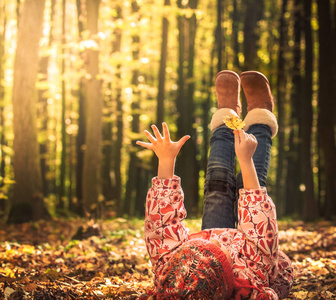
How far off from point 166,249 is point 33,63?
8138 millimetres

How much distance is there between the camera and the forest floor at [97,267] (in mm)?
3258

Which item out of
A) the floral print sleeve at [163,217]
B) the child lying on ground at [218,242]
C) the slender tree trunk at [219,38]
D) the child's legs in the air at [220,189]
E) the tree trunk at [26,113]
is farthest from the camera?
the slender tree trunk at [219,38]

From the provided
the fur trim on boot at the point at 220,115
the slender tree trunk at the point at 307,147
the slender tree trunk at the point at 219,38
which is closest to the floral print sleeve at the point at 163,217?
the fur trim on boot at the point at 220,115

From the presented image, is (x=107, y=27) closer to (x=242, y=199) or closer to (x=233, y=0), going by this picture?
(x=233, y=0)

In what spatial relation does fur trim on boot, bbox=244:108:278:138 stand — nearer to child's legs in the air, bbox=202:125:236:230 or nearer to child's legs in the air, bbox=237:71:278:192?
child's legs in the air, bbox=237:71:278:192

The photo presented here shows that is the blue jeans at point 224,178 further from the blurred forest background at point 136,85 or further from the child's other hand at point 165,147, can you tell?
the blurred forest background at point 136,85

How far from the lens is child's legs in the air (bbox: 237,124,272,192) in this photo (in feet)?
10.4

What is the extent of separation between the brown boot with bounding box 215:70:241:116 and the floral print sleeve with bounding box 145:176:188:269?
45.9 inches

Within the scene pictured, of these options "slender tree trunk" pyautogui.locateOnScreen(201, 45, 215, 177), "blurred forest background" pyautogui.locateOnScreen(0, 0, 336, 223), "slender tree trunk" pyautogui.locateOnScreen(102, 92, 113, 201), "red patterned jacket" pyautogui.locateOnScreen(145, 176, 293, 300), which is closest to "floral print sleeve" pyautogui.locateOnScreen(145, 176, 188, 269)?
"red patterned jacket" pyautogui.locateOnScreen(145, 176, 293, 300)

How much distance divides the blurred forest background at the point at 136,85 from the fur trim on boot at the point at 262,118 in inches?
208

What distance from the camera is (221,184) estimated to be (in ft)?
11.0

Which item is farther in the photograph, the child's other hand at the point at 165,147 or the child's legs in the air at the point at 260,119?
the child's legs in the air at the point at 260,119

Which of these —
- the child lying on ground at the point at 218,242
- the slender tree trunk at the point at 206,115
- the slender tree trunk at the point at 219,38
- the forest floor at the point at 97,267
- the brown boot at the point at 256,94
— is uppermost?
the slender tree trunk at the point at 219,38

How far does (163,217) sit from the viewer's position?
2.69 meters
